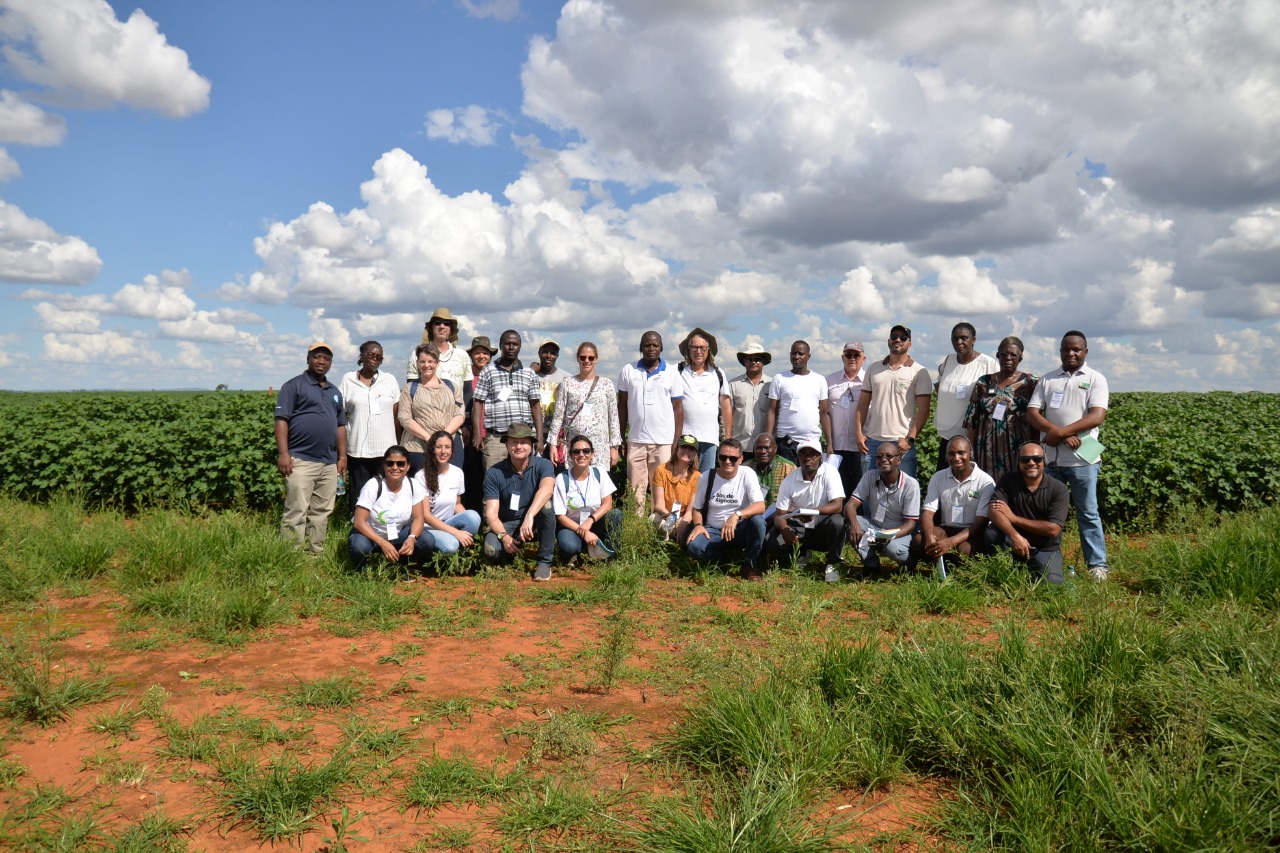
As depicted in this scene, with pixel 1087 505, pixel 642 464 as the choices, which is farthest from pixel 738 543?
pixel 1087 505

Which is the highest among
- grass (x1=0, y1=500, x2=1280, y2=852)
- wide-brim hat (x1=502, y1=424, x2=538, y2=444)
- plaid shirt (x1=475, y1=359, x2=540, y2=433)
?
plaid shirt (x1=475, y1=359, x2=540, y2=433)

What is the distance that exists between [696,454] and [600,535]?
3.80ft

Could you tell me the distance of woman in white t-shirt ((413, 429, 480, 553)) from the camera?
6840mm

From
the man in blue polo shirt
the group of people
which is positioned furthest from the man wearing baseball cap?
the man in blue polo shirt

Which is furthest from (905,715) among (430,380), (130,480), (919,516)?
(130,480)

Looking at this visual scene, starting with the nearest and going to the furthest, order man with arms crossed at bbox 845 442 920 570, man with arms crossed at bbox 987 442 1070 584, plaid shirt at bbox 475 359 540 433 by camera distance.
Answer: man with arms crossed at bbox 987 442 1070 584, man with arms crossed at bbox 845 442 920 570, plaid shirt at bbox 475 359 540 433

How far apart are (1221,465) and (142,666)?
34.2ft

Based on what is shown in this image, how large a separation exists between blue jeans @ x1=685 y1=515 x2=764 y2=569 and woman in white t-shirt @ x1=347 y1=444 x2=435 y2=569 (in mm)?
2217

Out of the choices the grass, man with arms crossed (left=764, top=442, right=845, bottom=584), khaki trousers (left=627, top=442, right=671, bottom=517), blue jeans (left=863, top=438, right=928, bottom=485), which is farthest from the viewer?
khaki trousers (left=627, top=442, right=671, bottom=517)

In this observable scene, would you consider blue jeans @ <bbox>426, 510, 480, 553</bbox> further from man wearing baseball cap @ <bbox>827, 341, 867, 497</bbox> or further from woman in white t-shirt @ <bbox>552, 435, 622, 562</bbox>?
man wearing baseball cap @ <bbox>827, 341, 867, 497</bbox>

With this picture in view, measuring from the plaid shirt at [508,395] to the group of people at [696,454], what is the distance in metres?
0.01

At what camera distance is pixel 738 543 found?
7113 mm

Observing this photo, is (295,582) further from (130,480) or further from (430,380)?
(130,480)

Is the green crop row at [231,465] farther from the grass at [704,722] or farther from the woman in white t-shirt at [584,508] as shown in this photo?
the woman in white t-shirt at [584,508]
